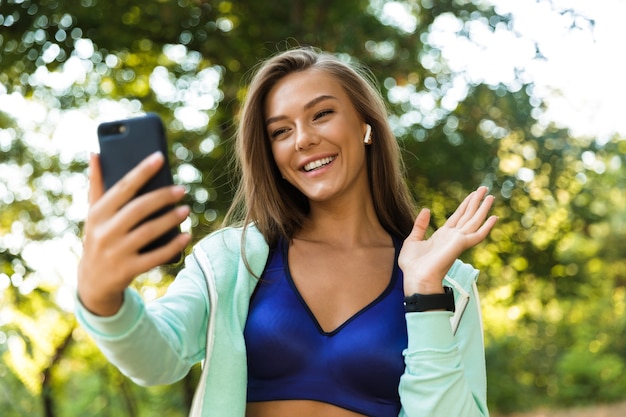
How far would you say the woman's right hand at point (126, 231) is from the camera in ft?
4.11

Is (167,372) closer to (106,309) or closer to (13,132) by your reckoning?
(106,309)

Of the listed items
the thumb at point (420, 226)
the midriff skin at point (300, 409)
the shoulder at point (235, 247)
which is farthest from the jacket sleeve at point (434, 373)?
the shoulder at point (235, 247)

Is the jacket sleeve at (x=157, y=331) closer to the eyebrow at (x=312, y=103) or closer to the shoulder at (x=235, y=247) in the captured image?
the shoulder at (x=235, y=247)

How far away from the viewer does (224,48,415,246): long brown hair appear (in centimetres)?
237

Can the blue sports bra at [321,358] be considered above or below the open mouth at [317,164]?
below

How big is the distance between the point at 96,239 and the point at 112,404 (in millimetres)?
8488

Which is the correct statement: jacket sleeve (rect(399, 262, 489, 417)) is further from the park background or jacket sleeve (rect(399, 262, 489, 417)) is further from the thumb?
the park background

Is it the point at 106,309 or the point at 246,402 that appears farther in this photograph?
the point at 246,402

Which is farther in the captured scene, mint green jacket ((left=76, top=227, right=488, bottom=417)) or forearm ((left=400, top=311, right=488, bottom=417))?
forearm ((left=400, top=311, right=488, bottom=417))

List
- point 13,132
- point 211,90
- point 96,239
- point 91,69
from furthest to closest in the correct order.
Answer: point 13,132, point 211,90, point 91,69, point 96,239

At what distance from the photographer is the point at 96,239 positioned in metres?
1.26

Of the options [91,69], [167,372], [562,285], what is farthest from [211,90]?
[167,372]

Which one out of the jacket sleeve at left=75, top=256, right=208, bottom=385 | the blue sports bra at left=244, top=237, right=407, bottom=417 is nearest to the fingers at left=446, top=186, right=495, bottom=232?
the blue sports bra at left=244, top=237, right=407, bottom=417

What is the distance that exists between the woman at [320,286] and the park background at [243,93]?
8.39 ft
